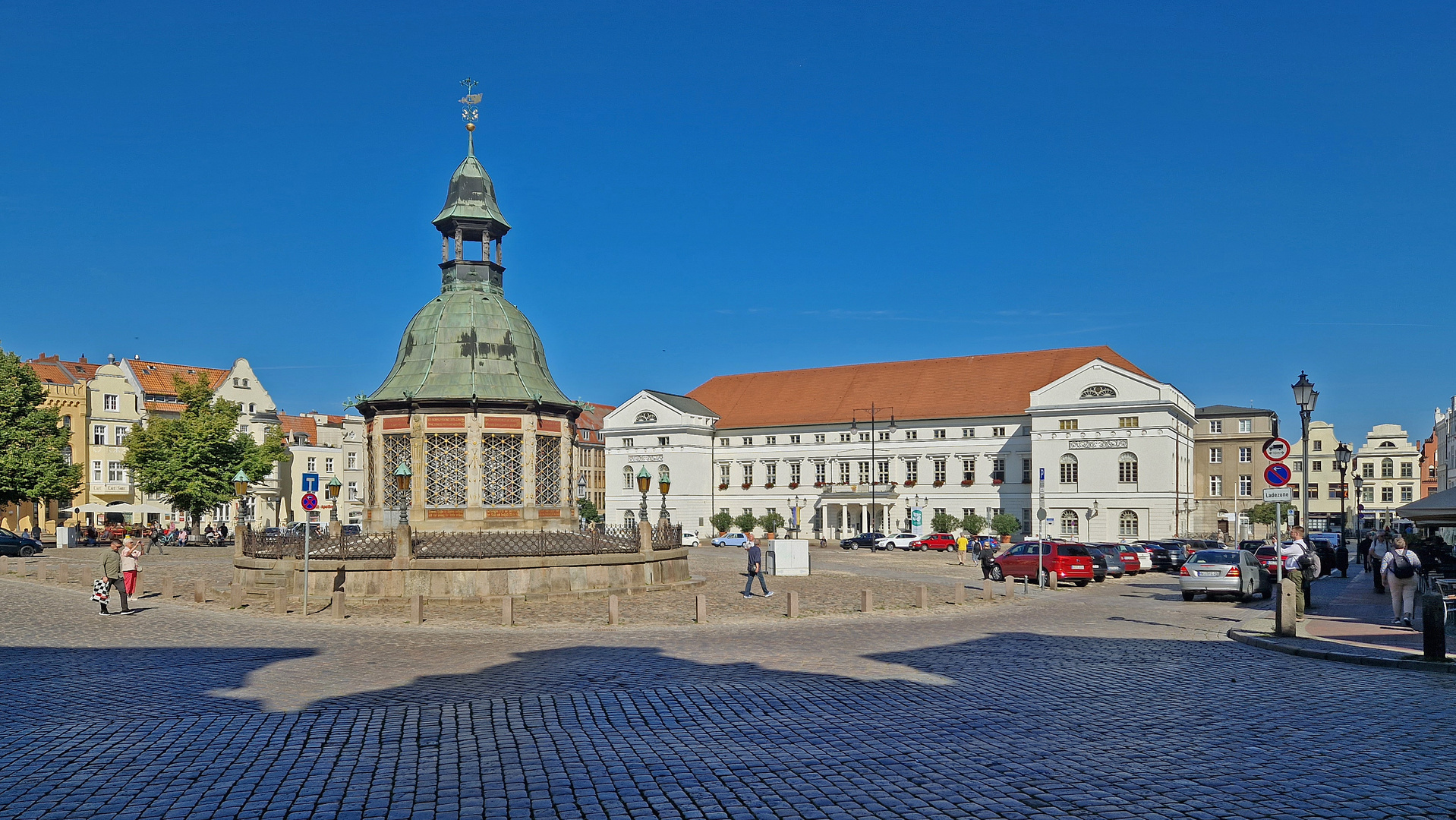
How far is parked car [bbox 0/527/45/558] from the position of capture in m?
46.3

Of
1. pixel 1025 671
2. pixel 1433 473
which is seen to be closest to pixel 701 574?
pixel 1025 671

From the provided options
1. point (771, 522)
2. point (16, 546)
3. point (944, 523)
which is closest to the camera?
point (16, 546)

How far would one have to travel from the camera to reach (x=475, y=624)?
2088cm

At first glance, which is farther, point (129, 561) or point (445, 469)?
point (445, 469)

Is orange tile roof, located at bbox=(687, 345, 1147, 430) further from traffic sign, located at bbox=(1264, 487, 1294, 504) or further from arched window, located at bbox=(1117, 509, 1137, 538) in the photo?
traffic sign, located at bbox=(1264, 487, 1294, 504)

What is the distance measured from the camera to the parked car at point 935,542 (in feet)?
224

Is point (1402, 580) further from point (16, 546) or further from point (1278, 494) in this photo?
point (16, 546)

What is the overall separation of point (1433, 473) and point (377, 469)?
511ft

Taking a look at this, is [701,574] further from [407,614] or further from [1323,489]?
[1323,489]

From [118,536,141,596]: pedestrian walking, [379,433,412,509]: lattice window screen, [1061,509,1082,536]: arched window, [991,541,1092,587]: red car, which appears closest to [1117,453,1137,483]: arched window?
[1061,509,1082,536]: arched window

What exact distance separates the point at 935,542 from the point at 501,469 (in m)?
43.5

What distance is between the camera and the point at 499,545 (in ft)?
82.3

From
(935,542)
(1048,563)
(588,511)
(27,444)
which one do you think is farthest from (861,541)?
(27,444)

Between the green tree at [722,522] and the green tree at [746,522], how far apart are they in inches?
32.7
